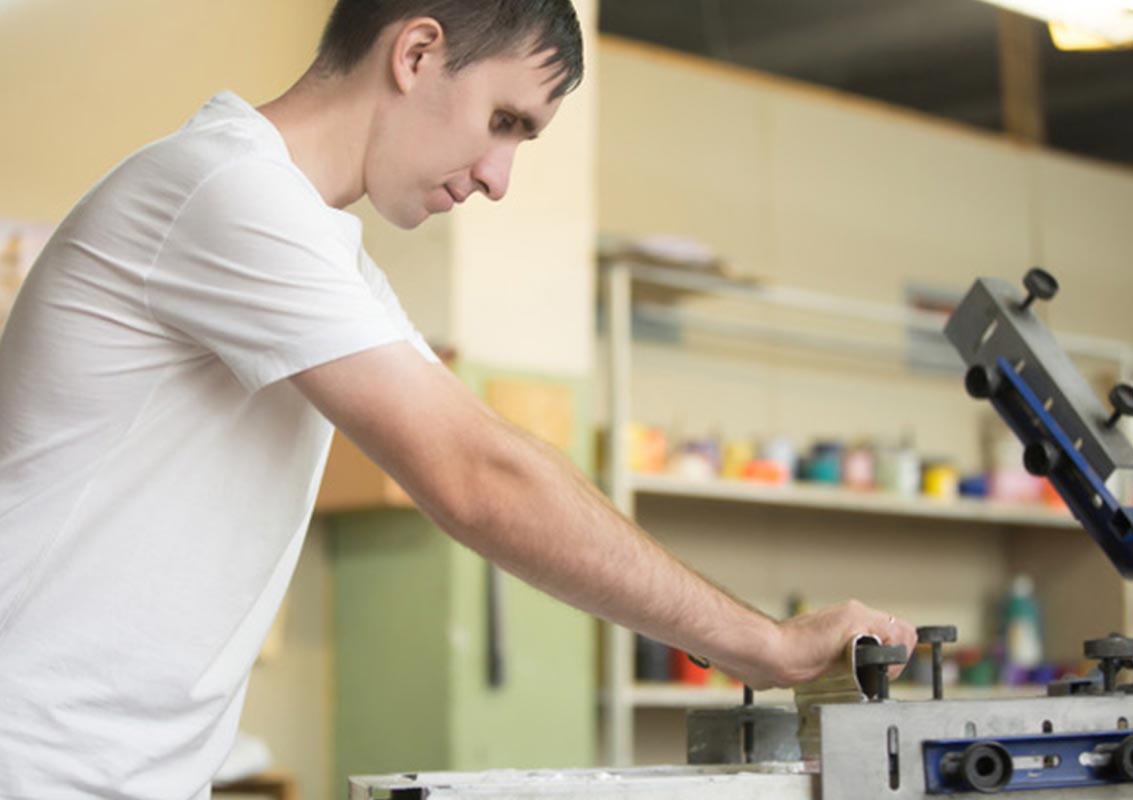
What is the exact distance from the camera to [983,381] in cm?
141

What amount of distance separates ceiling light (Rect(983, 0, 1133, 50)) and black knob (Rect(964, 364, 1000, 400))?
0.59 metres

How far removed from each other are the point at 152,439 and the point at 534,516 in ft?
0.87

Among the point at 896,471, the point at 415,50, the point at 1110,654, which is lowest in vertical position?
the point at 1110,654

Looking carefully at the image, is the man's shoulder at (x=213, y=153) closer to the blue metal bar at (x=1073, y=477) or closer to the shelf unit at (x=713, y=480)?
the blue metal bar at (x=1073, y=477)

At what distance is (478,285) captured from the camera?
327 cm

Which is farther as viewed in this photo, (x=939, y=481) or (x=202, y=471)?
(x=939, y=481)

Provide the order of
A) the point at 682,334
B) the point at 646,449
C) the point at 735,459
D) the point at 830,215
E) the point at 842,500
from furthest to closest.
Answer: the point at 830,215, the point at 682,334, the point at 842,500, the point at 735,459, the point at 646,449

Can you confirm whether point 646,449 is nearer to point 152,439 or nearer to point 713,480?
point 713,480

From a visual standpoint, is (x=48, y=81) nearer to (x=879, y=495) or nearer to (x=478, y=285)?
(x=478, y=285)

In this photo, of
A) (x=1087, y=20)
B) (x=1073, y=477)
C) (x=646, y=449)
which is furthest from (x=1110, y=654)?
(x=646, y=449)

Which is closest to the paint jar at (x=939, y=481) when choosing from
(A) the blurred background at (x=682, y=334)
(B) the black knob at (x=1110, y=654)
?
(A) the blurred background at (x=682, y=334)

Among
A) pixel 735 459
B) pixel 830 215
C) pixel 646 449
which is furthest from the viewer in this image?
pixel 830 215

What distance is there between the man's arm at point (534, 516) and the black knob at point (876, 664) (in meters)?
0.03

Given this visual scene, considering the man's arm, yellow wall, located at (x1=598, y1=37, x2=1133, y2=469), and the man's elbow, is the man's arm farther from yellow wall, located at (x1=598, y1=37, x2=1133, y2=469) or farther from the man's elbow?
yellow wall, located at (x1=598, y1=37, x2=1133, y2=469)
